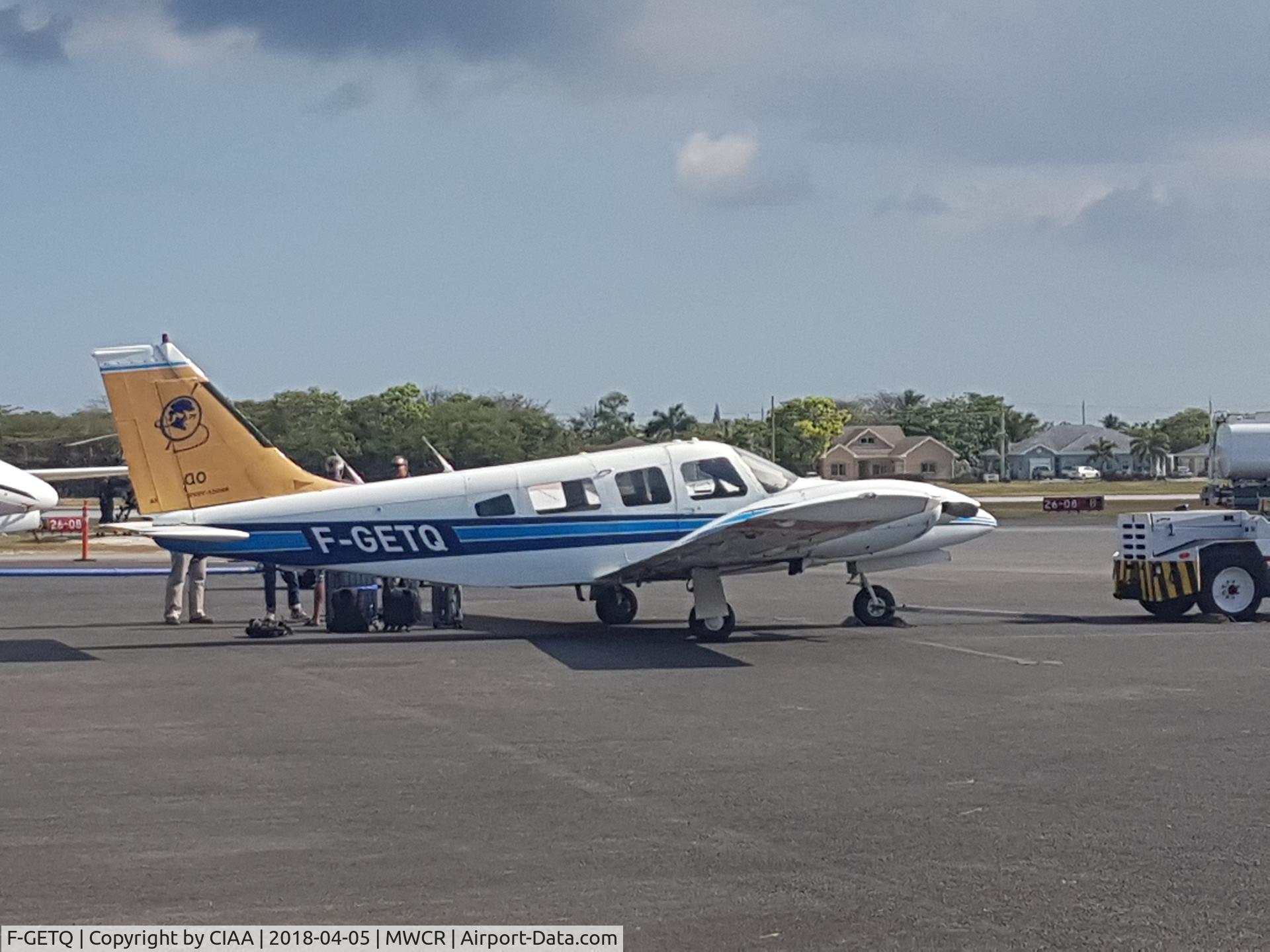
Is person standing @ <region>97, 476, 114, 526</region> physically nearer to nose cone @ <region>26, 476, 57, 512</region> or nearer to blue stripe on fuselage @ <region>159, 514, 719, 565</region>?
nose cone @ <region>26, 476, 57, 512</region>

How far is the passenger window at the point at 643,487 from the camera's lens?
53.2 ft

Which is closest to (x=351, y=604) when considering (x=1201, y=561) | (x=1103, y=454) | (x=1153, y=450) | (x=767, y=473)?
(x=767, y=473)

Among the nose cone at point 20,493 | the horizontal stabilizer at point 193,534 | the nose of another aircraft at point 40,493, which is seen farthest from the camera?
the nose of another aircraft at point 40,493

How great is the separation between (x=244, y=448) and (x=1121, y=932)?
12107 millimetres

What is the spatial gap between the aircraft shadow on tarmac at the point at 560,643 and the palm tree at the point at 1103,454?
117874 mm

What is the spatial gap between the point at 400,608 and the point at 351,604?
577 millimetres

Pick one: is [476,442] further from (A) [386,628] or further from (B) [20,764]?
(B) [20,764]

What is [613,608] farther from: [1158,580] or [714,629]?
[1158,580]

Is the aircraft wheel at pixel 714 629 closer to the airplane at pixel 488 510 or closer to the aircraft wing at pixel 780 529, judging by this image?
the airplane at pixel 488 510

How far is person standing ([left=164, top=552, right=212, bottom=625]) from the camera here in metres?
18.0

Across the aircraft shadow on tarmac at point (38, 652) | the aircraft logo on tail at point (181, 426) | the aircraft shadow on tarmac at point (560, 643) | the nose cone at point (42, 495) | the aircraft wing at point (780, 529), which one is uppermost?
the aircraft logo on tail at point (181, 426)

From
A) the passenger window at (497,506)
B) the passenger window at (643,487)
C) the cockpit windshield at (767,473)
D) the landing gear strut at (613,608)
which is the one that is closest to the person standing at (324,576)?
the passenger window at (497,506)

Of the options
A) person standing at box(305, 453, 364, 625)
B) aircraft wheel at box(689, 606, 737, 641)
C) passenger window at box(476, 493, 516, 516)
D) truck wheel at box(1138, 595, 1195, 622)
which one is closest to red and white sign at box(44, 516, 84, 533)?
person standing at box(305, 453, 364, 625)

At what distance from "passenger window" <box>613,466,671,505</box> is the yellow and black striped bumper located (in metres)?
6.04
